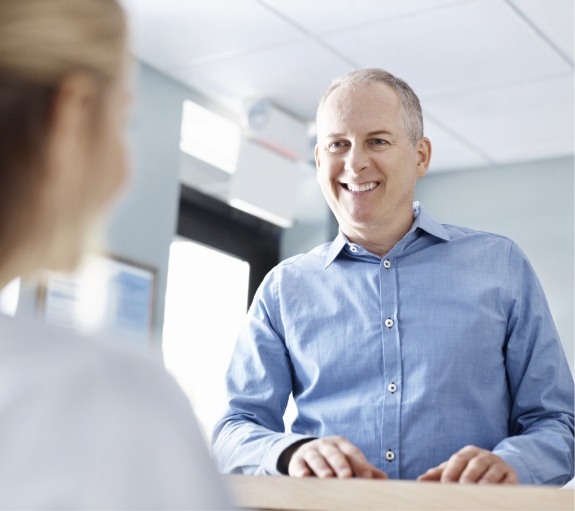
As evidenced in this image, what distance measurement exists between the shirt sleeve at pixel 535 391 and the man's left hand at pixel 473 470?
124mm

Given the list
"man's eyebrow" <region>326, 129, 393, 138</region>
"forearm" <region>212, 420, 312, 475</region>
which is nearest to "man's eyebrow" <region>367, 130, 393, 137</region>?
"man's eyebrow" <region>326, 129, 393, 138</region>

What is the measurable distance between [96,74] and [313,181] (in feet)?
15.3

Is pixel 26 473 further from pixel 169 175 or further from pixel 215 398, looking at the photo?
pixel 215 398

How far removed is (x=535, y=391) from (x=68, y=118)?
1.12 meters

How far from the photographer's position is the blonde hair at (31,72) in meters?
0.50

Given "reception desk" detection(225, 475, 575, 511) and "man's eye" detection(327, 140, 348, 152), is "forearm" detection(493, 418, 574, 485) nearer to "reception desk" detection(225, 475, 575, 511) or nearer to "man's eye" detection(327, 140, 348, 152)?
"reception desk" detection(225, 475, 575, 511)

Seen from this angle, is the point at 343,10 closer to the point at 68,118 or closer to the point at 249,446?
the point at 249,446

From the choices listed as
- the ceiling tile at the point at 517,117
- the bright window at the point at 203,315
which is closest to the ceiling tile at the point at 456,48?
the ceiling tile at the point at 517,117

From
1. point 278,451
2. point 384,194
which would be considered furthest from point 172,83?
point 278,451

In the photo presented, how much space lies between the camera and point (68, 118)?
0.52 m

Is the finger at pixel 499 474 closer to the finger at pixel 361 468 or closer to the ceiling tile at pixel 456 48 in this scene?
the finger at pixel 361 468

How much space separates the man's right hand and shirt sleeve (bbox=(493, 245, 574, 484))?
9.2 inches

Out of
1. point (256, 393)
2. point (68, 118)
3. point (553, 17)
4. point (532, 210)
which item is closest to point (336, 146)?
point (256, 393)

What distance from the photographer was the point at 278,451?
4.26 feet
